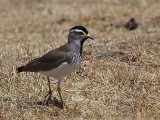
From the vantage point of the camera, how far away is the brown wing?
24.1ft

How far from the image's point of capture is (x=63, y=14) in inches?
713

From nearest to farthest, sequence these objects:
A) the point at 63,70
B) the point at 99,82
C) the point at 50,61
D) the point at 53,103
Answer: the point at 63,70, the point at 50,61, the point at 53,103, the point at 99,82

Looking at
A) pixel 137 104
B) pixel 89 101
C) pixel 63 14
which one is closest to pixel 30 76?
pixel 89 101

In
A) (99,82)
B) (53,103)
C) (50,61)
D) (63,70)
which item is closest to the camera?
(63,70)

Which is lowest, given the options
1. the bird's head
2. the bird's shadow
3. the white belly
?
the bird's shadow

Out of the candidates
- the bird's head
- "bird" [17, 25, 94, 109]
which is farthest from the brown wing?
the bird's head

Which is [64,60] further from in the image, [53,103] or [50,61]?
[53,103]

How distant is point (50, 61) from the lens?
752 cm

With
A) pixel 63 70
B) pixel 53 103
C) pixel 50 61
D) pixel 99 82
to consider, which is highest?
pixel 50 61

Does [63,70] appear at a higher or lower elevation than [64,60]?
lower

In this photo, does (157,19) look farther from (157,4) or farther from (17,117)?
(17,117)

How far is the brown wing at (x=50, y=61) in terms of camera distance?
24.1ft

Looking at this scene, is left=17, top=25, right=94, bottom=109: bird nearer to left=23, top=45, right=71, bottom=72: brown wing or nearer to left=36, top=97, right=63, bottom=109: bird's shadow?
left=23, top=45, right=71, bottom=72: brown wing

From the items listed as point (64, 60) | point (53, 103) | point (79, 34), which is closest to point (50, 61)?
point (64, 60)
